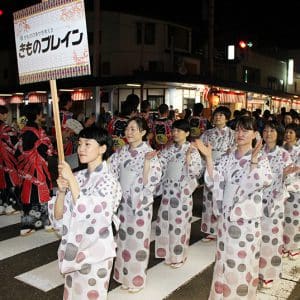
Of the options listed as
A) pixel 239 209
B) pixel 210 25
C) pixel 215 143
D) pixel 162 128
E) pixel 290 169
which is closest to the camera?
pixel 239 209

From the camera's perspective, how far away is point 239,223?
11.9 ft

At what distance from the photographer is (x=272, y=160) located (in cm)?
474

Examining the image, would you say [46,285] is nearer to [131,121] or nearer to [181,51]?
[131,121]

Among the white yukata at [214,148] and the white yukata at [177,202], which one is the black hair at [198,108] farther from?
the white yukata at [177,202]

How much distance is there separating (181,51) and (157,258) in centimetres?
2697

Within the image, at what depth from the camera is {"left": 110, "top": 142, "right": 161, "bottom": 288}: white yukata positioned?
4.28 m

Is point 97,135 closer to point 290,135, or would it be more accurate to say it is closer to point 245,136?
point 245,136

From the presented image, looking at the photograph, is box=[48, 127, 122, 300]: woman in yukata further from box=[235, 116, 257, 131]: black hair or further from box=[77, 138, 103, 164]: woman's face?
box=[235, 116, 257, 131]: black hair

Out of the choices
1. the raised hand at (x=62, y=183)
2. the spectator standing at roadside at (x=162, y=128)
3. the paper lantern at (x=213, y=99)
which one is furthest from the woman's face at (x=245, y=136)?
the paper lantern at (x=213, y=99)

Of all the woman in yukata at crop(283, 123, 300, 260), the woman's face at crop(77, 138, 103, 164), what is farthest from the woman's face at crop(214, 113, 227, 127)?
the woman's face at crop(77, 138, 103, 164)

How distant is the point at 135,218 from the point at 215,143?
2966mm

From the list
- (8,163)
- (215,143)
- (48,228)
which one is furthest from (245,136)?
(8,163)

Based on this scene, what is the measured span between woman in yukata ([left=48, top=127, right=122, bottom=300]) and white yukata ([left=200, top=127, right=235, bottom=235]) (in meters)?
3.60

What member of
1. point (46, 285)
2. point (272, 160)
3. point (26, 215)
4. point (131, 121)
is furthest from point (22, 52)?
point (26, 215)
